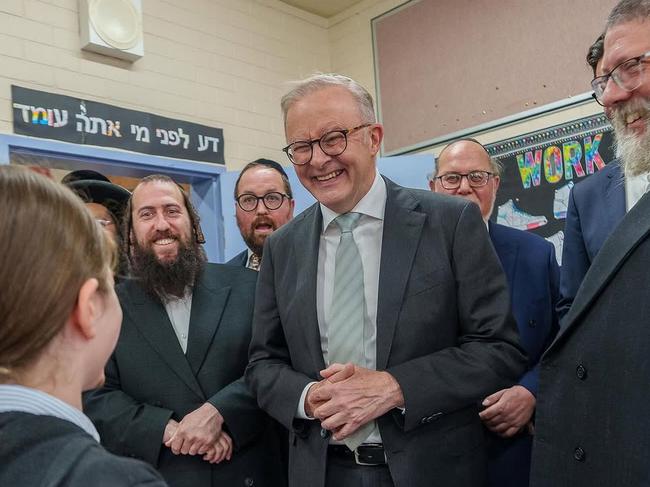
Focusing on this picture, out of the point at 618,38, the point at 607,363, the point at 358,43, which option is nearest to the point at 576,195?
the point at 618,38

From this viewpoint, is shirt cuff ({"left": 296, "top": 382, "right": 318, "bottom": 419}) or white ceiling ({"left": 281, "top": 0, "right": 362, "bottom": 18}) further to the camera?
white ceiling ({"left": 281, "top": 0, "right": 362, "bottom": 18})

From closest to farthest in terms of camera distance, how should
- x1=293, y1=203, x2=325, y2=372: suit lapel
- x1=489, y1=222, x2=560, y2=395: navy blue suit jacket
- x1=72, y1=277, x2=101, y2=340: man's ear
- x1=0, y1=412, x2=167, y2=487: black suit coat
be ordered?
x1=0, y1=412, x2=167, y2=487: black suit coat < x1=72, y1=277, x2=101, y2=340: man's ear < x1=293, y1=203, x2=325, y2=372: suit lapel < x1=489, y1=222, x2=560, y2=395: navy blue suit jacket

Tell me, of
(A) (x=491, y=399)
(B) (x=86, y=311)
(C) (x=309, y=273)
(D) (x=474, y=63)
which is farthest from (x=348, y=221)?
(D) (x=474, y=63)

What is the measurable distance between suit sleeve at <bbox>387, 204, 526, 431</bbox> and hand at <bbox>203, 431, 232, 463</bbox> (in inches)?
28.9

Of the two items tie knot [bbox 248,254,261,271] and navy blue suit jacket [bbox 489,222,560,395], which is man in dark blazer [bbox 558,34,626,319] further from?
tie knot [bbox 248,254,261,271]

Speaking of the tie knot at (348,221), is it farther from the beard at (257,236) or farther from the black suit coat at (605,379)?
the beard at (257,236)

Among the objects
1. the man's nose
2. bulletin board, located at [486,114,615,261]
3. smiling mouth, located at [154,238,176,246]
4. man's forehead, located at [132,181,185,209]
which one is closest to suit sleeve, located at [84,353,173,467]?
smiling mouth, located at [154,238,176,246]

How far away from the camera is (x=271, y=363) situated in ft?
6.33

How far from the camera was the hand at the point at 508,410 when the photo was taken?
6.40ft

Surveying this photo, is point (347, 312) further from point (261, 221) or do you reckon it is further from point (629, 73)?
point (261, 221)

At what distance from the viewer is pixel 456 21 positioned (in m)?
4.81

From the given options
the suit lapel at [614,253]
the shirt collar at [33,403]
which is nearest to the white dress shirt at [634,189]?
the suit lapel at [614,253]

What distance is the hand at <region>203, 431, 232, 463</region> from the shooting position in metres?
2.02

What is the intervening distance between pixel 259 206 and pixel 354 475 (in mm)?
1724
